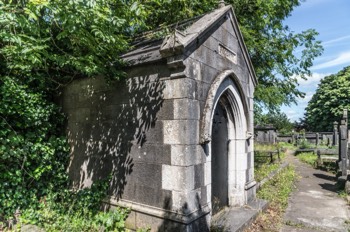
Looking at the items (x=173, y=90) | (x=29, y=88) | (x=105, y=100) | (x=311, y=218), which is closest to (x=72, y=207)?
(x=105, y=100)

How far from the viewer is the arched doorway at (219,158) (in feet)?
18.4

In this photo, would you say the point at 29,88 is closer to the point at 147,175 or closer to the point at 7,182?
the point at 7,182

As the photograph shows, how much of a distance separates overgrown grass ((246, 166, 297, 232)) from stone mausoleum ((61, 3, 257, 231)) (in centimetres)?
69

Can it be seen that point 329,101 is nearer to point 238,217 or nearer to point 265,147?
point 265,147

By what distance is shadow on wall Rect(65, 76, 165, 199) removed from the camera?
471 cm

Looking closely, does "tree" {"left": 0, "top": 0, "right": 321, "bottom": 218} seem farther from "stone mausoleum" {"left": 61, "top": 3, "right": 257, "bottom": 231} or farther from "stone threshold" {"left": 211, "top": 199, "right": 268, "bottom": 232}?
"stone threshold" {"left": 211, "top": 199, "right": 268, "bottom": 232}

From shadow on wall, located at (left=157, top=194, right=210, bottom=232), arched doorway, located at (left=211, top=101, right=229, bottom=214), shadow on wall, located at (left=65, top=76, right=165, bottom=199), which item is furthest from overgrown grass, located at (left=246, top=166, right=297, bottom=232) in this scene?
shadow on wall, located at (left=65, top=76, right=165, bottom=199)

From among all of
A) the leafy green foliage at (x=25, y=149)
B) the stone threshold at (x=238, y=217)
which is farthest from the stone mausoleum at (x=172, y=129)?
the leafy green foliage at (x=25, y=149)

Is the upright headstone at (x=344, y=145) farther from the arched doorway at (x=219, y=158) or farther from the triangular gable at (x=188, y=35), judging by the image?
the triangular gable at (x=188, y=35)

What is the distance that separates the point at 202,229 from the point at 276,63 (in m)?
7.87


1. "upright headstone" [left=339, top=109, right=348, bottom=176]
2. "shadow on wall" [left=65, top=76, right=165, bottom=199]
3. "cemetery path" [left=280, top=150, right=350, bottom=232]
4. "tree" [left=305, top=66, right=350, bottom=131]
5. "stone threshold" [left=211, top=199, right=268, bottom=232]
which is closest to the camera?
"shadow on wall" [left=65, top=76, right=165, bottom=199]

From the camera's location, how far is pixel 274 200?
7418 mm

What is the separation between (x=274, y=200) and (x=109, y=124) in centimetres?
543

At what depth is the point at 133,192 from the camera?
4.82 m
